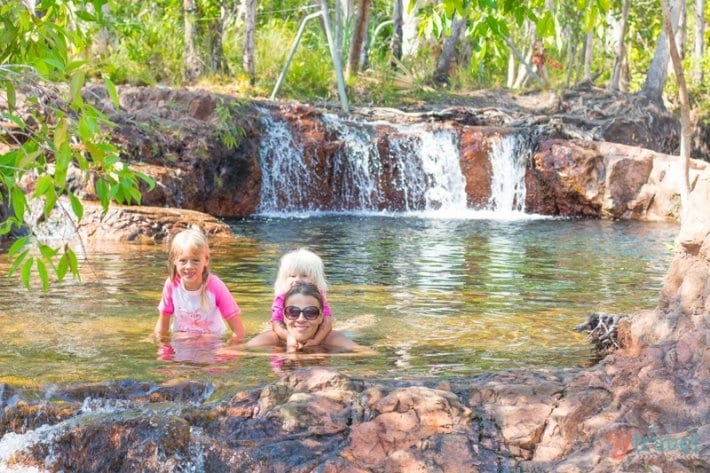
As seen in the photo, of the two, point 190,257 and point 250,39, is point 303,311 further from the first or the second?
point 250,39

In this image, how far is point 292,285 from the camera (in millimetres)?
6848

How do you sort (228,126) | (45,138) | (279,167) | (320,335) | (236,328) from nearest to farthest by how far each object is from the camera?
(45,138)
(320,335)
(236,328)
(228,126)
(279,167)

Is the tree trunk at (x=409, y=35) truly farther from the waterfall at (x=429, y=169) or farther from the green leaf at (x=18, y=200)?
the green leaf at (x=18, y=200)

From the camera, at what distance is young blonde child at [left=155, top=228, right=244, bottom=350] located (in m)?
7.25

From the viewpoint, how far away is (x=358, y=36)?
24000 mm

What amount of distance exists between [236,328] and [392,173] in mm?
12693

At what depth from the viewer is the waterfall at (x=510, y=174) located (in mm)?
19906

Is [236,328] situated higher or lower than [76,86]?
lower

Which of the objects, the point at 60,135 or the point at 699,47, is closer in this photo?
the point at 60,135

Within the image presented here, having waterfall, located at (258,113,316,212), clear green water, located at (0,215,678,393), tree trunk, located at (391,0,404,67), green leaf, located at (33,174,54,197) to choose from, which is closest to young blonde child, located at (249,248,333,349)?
clear green water, located at (0,215,678,393)

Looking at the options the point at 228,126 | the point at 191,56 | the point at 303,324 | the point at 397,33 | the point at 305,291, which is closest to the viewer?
the point at 305,291

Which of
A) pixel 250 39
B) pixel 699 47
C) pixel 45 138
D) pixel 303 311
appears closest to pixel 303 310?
pixel 303 311

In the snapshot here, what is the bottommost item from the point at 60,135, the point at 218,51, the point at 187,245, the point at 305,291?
the point at 305,291

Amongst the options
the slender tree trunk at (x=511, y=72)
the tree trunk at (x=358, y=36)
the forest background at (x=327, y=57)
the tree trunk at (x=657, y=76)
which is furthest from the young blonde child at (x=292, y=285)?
the slender tree trunk at (x=511, y=72)
